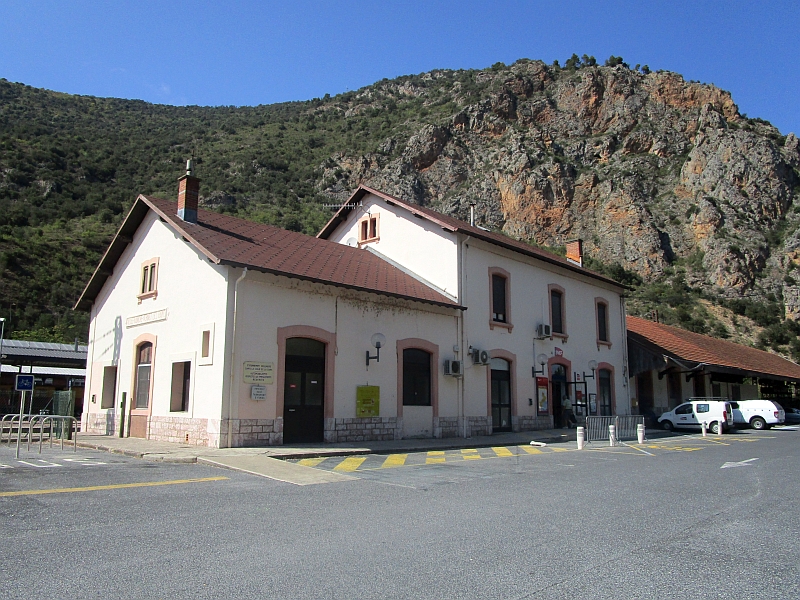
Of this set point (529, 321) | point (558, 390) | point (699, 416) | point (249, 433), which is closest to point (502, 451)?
point (249, 433)

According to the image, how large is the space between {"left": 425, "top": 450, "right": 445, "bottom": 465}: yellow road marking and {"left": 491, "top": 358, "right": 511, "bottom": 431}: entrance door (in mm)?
6473

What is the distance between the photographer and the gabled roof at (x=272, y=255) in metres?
16.5

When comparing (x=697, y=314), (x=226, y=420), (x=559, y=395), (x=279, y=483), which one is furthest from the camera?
(x=697, y=314)

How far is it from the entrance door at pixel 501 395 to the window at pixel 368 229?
22.6ft

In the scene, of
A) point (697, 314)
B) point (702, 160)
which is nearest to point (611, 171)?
point (702, 160)

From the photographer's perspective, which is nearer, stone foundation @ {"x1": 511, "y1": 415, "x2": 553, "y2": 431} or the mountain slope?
stone foundation @ {"x1": 511, "y1": 415, "x2": 553, "y2": 431}

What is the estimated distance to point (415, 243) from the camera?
916 inches

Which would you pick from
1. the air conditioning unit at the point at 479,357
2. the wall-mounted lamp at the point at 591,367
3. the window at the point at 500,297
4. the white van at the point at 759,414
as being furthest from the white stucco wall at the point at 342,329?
the white van at the point at 759,414

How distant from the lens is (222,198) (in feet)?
223

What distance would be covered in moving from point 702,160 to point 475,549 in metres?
74.4

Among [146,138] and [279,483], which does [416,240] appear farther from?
[146,138]

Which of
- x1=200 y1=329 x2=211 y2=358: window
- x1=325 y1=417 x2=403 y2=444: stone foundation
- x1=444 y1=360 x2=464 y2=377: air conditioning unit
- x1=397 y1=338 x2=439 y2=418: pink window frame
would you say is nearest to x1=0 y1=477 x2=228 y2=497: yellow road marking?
x1=200 y1=329 x2=211 y2=358: window

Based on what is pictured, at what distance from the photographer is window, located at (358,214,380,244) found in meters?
24.9

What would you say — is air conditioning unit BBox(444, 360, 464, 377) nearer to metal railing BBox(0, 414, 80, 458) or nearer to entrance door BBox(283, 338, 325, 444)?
entrance door BBox(283, 338, 325, 444)
